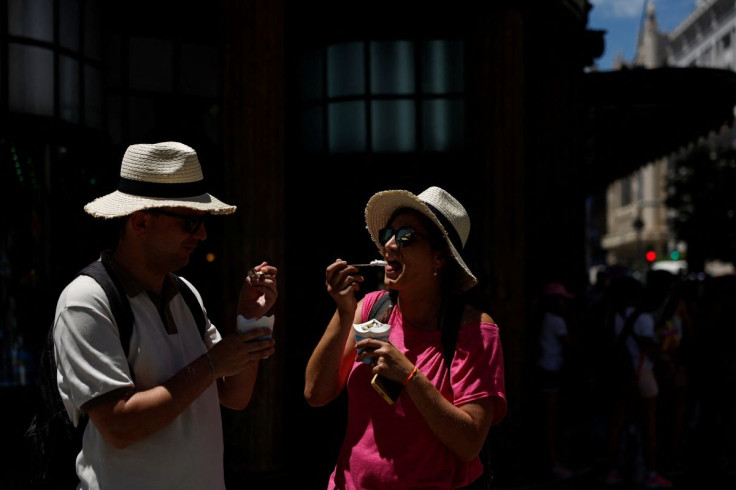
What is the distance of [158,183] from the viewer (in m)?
2.73

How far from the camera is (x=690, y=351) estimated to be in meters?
10.0

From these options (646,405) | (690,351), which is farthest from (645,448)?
(690,351)

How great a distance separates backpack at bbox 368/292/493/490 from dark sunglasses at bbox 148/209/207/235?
2.70 feet

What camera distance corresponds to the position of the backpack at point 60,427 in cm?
255

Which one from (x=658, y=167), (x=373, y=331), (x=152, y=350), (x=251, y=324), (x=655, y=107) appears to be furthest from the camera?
(x=658, y=167)

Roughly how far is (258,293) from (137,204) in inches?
20.2

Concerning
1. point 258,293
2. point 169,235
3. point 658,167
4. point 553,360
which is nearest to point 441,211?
point 258,293

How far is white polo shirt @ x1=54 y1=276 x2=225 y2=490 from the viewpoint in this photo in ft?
8.02

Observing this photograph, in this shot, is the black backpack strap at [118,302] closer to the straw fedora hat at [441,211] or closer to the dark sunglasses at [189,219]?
the dark sunglasses at [189,219]

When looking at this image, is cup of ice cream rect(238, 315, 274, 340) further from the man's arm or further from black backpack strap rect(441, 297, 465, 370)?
black backpack strap rect(441, 297, 465, 370)

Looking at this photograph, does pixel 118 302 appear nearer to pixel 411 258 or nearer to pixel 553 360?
pixel 411 258

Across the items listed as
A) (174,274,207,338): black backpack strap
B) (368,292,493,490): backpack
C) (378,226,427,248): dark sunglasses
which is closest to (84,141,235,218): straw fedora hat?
(174,274,207,338): black backpack strap

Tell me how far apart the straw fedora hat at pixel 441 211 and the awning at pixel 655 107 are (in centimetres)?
752

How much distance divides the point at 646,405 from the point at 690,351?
2.17 meters
